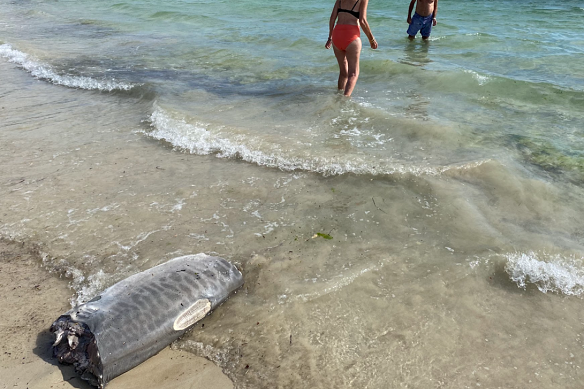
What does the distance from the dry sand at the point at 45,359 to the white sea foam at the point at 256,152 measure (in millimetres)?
2752

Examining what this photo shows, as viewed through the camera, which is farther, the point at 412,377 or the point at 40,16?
the point at 40,16

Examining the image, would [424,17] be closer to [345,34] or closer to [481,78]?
[481,78]

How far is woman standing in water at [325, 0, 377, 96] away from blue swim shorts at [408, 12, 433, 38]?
5223mm

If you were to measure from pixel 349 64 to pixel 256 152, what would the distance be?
9.66 feet

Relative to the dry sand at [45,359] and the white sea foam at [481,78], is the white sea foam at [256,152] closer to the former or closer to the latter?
the dry sand at [45,359]

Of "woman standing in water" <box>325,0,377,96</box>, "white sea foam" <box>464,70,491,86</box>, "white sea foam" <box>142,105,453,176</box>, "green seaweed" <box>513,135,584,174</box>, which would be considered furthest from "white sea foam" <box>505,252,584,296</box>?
"white sea foam" <box>464,70,491,86</box>

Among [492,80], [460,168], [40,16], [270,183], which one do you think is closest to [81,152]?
[270,183]

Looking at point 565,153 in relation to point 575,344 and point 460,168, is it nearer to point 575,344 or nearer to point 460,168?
point 460,168

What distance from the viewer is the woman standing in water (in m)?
7.05

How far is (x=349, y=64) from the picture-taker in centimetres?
768

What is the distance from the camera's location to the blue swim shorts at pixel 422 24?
11.9m

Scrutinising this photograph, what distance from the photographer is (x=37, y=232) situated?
4.21m

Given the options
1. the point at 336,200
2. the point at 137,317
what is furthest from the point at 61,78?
the point at 137,317

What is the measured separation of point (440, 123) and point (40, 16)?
63.2 ft
